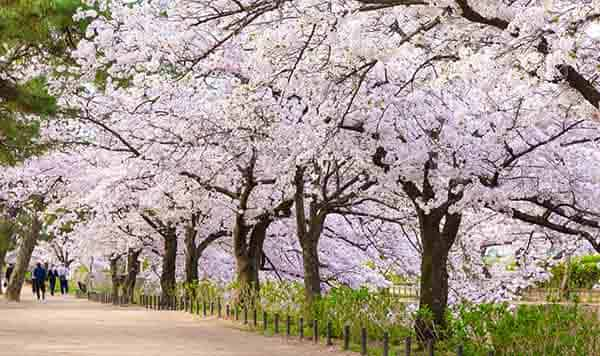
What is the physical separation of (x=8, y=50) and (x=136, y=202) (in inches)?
590

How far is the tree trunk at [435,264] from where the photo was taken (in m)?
15.1

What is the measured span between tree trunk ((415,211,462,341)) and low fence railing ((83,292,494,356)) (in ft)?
2.47

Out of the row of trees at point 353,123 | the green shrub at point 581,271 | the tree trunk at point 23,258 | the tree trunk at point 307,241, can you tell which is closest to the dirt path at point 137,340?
the tree trunk at point 307,241

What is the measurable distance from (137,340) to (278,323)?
3.84 metres

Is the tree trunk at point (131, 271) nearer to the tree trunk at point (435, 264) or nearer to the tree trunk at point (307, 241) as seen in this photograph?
the tree trunk at point (307, 241)

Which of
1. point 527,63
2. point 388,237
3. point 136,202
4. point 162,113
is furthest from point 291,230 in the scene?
point 527,63

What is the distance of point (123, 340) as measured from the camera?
15.7m

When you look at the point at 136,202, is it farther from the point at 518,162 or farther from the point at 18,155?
the point at 518,162

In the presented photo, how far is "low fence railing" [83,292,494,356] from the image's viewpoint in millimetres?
13413

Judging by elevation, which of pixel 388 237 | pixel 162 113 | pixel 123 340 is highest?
pixel 162 113

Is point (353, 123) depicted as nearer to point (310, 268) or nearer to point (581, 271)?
point (310, 268)

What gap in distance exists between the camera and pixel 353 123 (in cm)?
1502

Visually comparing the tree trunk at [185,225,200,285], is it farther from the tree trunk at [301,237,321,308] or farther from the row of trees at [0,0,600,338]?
the tree trunk at [301,237,321,308]

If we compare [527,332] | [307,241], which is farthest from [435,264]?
[307,241]
